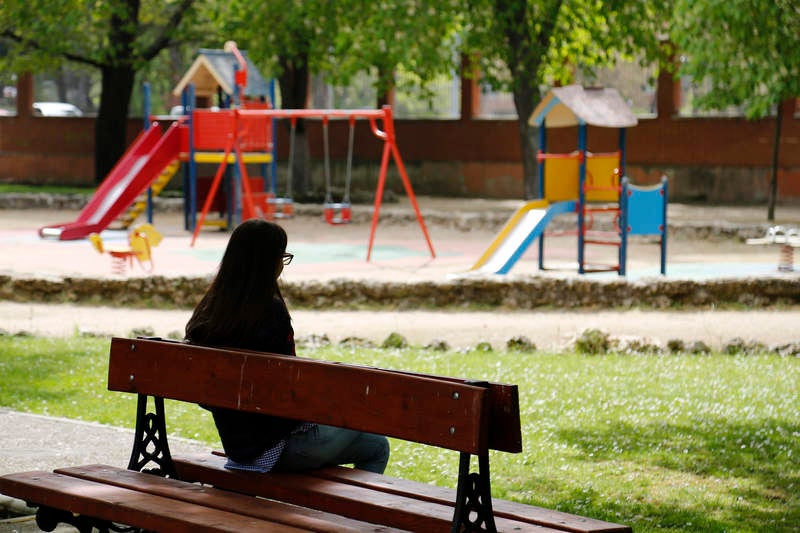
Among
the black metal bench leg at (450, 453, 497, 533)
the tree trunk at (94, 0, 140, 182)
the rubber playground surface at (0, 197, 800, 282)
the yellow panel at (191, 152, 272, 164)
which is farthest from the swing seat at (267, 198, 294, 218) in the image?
the black metal bench leg at (450, 453, 497, 533)

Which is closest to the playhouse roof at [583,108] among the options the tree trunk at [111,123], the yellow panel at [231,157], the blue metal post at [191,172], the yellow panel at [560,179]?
the yellow panel at [560,179]

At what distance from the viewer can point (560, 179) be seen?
1827cm

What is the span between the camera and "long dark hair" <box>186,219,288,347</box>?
16.7ft

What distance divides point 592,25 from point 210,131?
7980 millimetres

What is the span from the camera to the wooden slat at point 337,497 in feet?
15.1

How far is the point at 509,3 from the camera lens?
1040 inches

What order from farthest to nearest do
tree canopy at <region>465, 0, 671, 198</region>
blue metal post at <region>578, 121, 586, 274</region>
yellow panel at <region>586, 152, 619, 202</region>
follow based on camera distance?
tree canopy at <region>465, 0, 671, 198</region> → yellow panel at <region>586, 152, 619, 202</region> → blue metal post at <region>578, 121, 586, 274</region>

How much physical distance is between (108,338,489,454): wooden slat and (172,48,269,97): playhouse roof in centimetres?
1986

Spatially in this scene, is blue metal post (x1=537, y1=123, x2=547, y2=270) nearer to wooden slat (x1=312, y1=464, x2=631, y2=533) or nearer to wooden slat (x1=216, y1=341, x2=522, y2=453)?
wooden slat (x1=312, y1=464, x2=631, y2=533)

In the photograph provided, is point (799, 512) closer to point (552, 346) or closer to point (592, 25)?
point (552, 346)

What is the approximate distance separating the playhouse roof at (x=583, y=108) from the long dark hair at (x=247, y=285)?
1318 centimetres

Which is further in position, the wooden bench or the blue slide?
the blue slide

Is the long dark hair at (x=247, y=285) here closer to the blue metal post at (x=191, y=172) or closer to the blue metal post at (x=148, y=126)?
the blue metal post at (x=191, y=172)

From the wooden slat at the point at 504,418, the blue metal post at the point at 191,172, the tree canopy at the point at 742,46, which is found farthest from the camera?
the blue metal post at the point at 191,172
